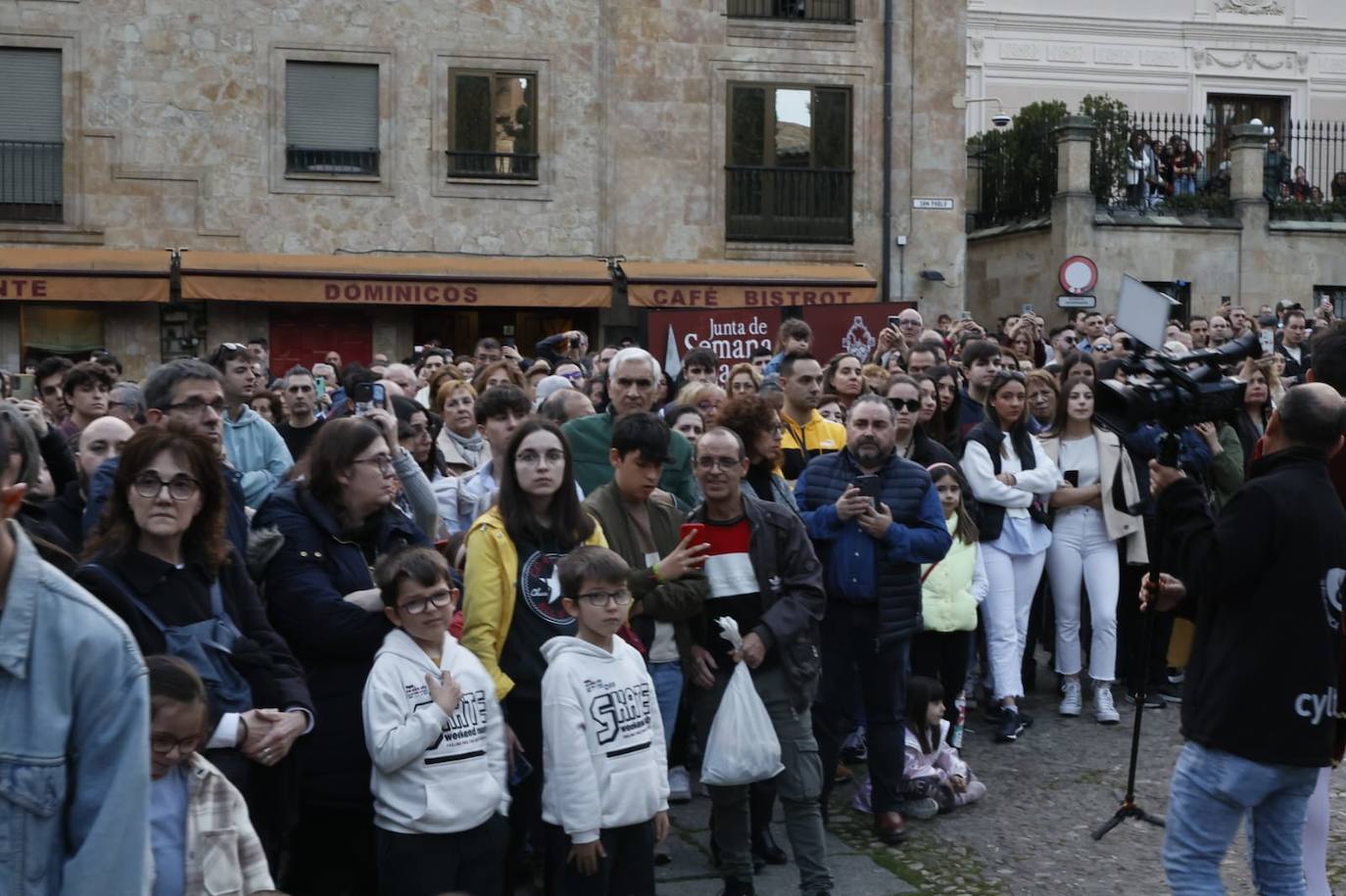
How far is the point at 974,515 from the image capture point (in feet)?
30.1

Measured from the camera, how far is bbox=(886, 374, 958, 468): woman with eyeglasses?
8.44 metres

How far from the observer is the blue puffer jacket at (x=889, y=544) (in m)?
7.38

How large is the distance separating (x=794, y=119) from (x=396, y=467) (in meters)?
18.9

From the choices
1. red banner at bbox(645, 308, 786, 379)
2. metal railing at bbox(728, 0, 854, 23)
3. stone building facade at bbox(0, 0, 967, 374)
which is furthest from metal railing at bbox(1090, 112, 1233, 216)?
red banner at bbox(645, 308, 786, 379)

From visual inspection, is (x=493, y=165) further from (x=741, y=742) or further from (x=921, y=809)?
(x=741, y=742)

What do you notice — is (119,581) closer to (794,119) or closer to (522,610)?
(522,610)

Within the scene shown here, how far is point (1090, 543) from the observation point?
31.5 feet

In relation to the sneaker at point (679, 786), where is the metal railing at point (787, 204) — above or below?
above

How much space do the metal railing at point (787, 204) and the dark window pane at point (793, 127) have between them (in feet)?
0.66

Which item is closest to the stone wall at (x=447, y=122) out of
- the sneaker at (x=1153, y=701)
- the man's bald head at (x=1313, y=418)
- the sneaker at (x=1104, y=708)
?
the sneaker at (x=1153, y=701)

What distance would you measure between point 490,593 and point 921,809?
280cm

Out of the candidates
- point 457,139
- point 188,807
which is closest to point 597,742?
point 188,807

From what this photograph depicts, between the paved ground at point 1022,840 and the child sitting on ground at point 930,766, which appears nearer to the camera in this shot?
the paved ground at point 1022,840

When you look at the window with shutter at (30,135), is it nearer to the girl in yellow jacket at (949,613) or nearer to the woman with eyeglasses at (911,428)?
the woman with eyeglasses at (911,428)
